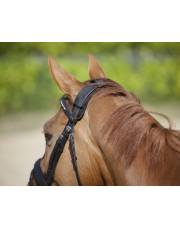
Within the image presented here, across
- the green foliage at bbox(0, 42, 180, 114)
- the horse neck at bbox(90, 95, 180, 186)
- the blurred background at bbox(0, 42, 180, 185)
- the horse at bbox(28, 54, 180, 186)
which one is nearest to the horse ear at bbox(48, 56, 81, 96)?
the horse at bbox(28, 54, 180, 186)

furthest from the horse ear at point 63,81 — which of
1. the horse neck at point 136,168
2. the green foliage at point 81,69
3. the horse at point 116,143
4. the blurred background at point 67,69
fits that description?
the green foliage at point 81,69

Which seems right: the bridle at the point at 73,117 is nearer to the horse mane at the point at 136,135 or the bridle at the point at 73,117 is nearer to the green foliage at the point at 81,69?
the horse mane at the point at 136,135

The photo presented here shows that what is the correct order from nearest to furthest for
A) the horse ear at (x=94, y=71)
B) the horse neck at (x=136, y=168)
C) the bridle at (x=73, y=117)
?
1. the horse neck at (x=136, y=168)
2. the bridle at (x=73, y=117)
3. the horse ear at (x=94, y=71)

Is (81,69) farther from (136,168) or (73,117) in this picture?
(136,168)

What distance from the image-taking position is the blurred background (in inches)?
302

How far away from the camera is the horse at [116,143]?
1.13 m

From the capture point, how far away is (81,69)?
7965 millimetres

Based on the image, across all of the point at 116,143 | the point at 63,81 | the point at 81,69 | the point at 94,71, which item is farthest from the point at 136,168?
the point at 81,69

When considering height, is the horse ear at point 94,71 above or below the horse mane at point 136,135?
above

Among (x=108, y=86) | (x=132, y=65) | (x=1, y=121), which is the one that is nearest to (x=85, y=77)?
(x=132, y=65)

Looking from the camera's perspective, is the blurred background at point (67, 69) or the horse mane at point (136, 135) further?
the blurred background at point (67, 69)

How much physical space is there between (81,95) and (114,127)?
0.98ft

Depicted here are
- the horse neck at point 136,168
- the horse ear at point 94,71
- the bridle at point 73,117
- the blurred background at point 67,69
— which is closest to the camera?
the horse neck at point 136,168

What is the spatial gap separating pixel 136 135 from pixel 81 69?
7.07 m
